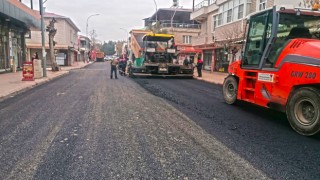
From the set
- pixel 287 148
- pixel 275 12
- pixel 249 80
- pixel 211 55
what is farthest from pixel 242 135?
pixel 211 55

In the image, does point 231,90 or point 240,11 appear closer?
point 231,90

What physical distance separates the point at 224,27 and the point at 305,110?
2178cm

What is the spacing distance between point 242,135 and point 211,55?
27897 mm

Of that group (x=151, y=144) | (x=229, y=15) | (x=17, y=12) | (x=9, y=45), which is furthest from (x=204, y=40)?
(x=151, y=144)

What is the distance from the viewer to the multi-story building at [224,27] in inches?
883

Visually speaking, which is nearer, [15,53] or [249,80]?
[249,80]

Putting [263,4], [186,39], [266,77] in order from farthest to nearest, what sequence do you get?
[186,39], [263,4], [266,77]

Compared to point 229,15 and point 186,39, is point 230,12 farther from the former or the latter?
point 186,39

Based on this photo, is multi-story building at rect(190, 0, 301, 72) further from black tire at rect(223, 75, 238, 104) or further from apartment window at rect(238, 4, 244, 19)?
black tire at rect(223, 75, 238, 104)

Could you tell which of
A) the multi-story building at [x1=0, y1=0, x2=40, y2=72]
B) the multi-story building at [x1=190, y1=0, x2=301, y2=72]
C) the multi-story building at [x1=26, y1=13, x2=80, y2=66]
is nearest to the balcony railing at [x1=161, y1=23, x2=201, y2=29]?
the multi-story building at [x1=190, y1=0, x2=301, y2=72]

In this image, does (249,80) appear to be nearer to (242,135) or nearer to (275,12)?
(275,12)

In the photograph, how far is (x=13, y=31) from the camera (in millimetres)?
27969

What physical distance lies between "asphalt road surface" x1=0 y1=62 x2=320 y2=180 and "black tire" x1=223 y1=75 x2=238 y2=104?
0.91m

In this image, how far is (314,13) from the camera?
26.0 feet
